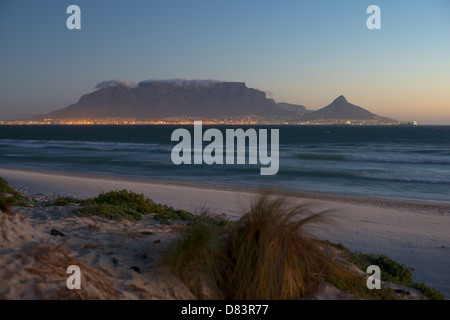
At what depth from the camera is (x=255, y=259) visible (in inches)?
163

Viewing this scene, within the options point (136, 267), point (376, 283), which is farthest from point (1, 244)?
point (376, 283)

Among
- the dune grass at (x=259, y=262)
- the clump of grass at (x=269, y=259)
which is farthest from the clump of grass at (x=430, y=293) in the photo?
the clump of grass at (x=269, y=259)

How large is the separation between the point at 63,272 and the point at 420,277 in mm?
5458

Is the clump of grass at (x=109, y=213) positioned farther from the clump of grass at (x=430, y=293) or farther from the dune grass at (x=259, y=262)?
the clump of grass at (x=430, y=293)

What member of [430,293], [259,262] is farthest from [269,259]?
[430,293]

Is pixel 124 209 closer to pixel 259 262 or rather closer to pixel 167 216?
pixel 167 216

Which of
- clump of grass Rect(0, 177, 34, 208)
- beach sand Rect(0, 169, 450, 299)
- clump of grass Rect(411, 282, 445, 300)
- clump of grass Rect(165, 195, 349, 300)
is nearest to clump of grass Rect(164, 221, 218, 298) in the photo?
clump of grass Rect(165, 195, 349, 300)

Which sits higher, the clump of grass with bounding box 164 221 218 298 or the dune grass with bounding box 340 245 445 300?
the clump of grass with bounding box 164 221 218 298

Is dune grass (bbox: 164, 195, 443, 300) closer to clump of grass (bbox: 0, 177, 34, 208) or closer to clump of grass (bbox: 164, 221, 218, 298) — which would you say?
clump of grass (bbox: 164, 221, 218, 298)

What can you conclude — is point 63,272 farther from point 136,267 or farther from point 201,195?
point 201,195

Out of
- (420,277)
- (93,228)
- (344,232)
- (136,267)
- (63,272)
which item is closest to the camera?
(63,272)

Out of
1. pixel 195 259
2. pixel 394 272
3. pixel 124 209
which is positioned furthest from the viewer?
pixel 124 209

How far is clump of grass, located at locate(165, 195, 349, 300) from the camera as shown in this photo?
4.05 m

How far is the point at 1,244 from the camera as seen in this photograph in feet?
14.6
